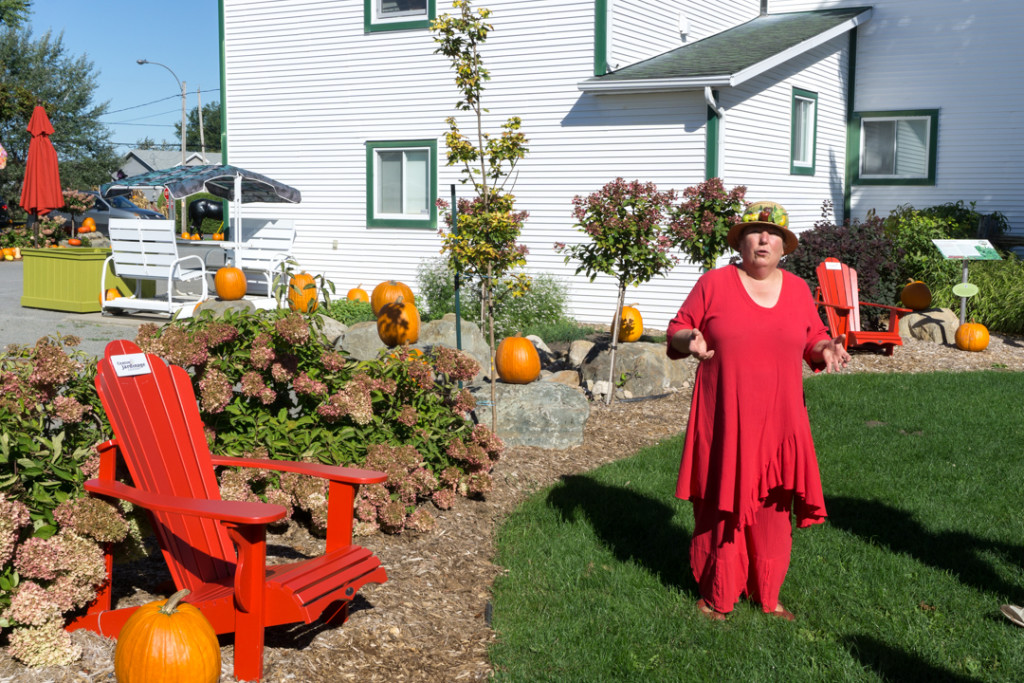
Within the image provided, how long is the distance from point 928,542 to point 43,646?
415cm

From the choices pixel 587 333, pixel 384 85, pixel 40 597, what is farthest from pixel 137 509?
pixel 384 85

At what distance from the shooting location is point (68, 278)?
13.0 metres

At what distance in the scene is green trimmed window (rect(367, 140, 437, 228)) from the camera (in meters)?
14.4

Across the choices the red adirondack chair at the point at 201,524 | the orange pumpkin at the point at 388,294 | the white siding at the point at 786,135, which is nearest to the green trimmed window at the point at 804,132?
the white siding at the point at 786,135

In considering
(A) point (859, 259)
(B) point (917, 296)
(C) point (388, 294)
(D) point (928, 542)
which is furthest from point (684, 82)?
(D) point (928, 542)

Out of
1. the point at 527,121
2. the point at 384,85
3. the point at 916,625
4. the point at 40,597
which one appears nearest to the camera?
the point at 40,597

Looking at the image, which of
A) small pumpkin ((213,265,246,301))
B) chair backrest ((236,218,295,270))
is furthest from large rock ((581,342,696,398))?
chair backrest ((236,218,295,270))

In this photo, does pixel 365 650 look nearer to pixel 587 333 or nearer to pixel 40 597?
pixel 40 597

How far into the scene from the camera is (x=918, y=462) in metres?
6.54

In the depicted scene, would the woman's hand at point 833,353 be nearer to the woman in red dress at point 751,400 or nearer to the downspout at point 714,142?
the woman in red dress at point 751,400

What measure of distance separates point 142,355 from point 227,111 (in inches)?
526

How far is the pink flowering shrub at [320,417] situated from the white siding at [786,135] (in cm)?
802

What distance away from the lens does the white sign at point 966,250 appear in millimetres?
12117

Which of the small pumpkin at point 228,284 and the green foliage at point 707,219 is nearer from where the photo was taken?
the green foliage at point 707,219
